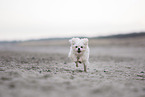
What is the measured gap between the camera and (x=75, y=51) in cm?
693

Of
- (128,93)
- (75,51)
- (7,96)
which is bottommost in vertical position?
(128,93)

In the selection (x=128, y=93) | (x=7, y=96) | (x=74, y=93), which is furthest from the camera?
(x=128, y=93)

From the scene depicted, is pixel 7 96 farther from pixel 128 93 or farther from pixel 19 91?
pixel 128 93

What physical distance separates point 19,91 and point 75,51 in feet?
13.2

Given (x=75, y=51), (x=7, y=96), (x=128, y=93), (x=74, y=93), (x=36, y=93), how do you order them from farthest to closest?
(x=75, y=51)
(x=128, y=93)
(x=74, y=93)
(x=36, y=93)
(x=7, y=96)

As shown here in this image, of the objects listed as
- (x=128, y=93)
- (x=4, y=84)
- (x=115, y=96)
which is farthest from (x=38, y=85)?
(x=128, y=93)

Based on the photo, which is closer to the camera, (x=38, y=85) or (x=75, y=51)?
(x=38, y=85)

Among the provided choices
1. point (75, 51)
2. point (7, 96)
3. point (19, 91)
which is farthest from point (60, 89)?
point (75, 51)

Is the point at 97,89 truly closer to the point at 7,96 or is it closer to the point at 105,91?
the point at 105,91

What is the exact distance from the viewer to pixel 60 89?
3.57 meters

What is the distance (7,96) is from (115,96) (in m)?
2.30

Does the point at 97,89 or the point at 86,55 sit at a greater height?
the point at 86,55

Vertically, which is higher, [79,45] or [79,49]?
[79,45]

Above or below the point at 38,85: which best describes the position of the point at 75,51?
above
